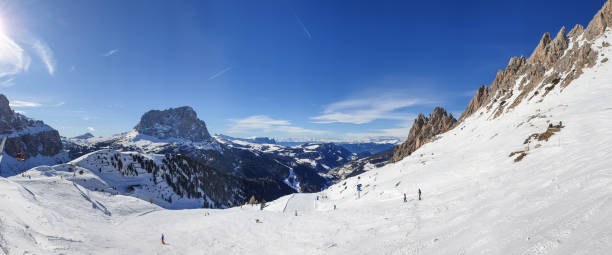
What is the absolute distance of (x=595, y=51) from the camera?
50812 millimetres

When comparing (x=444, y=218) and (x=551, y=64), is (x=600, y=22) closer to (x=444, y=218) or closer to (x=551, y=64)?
(x=551, y=64)

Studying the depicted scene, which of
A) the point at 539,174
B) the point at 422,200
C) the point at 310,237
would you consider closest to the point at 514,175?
the point at 539,174

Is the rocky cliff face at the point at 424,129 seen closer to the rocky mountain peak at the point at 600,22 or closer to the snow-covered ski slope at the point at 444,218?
the rocky mountain peak at the point at 600,22

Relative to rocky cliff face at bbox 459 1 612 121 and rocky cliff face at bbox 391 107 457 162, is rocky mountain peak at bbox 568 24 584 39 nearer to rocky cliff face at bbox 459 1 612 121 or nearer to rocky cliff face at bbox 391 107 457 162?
rocky cliff face at bbox 459 1 612 121

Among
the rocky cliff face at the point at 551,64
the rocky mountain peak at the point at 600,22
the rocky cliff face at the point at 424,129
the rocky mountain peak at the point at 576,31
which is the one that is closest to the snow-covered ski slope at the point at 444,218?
the rocky cliff face at the point at 551,64

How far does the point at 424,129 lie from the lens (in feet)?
373

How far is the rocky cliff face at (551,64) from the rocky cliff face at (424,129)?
20870mm

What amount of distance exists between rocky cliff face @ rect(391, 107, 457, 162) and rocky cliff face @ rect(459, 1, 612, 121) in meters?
20.9

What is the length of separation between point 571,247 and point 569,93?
2128 inches

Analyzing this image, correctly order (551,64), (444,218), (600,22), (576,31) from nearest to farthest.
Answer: (444,218), (600,22), (551,64), (576,31)

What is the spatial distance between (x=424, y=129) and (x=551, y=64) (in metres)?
54.0

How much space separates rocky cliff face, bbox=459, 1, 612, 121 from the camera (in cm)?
5150

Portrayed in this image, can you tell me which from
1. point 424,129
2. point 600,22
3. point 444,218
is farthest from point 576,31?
point 444,218

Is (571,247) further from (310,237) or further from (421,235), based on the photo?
(310,237)
